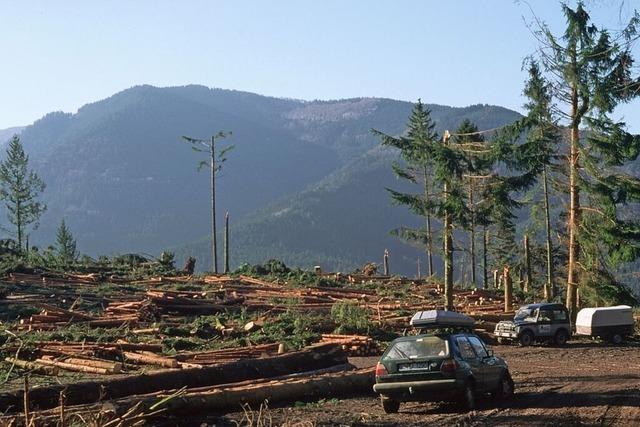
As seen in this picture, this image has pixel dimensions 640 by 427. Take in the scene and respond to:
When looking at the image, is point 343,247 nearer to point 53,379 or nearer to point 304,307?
point 304,307

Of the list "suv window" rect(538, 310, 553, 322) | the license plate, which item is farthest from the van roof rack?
"suv window" rect(538, 310, 553, 322)

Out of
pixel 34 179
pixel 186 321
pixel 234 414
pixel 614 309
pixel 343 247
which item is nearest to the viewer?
pixel 234 414

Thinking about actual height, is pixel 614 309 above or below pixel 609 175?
below

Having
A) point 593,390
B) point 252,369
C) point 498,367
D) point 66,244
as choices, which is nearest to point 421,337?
point 498,367

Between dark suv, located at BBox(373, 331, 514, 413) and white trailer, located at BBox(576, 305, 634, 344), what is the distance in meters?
19.1

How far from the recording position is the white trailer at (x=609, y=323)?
A: 32469 millimetres

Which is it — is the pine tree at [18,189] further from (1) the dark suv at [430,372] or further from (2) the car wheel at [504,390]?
(1) the dark suv at [430,372]

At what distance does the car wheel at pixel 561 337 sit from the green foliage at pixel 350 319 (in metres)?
7.92

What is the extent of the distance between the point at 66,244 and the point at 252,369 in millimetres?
62618

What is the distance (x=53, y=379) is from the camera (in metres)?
15.7

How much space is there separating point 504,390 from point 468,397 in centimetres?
202

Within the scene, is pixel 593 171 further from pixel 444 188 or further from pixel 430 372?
pixel 430 372

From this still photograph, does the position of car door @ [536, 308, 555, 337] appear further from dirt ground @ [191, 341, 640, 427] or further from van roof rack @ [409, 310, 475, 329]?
van roof rack @ [409, 310, 475, 329]

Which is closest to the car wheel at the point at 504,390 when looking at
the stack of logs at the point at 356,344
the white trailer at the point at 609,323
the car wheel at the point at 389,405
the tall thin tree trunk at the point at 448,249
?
the car wheel at the point at 389,405
